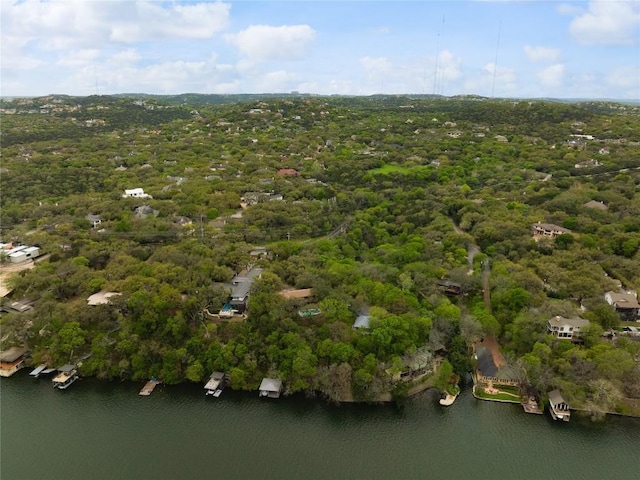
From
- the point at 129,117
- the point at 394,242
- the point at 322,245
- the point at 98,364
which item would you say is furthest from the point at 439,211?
the point at 129,117

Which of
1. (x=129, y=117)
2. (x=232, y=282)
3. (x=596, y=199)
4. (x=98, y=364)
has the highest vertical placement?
(x=129, y=117)

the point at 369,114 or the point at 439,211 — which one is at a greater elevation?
the point at 369,114

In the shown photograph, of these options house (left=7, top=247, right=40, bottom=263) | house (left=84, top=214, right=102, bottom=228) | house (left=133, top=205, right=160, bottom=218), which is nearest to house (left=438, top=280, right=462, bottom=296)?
house (left=133, top=205, right=160, bottom=218)

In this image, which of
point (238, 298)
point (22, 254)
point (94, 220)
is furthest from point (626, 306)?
point (22, 254)

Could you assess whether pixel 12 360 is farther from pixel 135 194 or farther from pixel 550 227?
pixel 550 227

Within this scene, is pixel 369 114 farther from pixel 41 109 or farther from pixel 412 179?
pixel 41 109

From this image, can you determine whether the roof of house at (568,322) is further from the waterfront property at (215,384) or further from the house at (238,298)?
the waterfront property at (215,384)

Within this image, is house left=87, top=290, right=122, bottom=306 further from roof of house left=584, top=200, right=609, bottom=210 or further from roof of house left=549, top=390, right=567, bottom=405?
roof of house left=584, top=200, right=609, bottom=210

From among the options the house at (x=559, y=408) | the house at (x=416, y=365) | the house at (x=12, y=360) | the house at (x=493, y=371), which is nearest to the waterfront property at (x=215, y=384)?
the house at (x=416, y=365)
